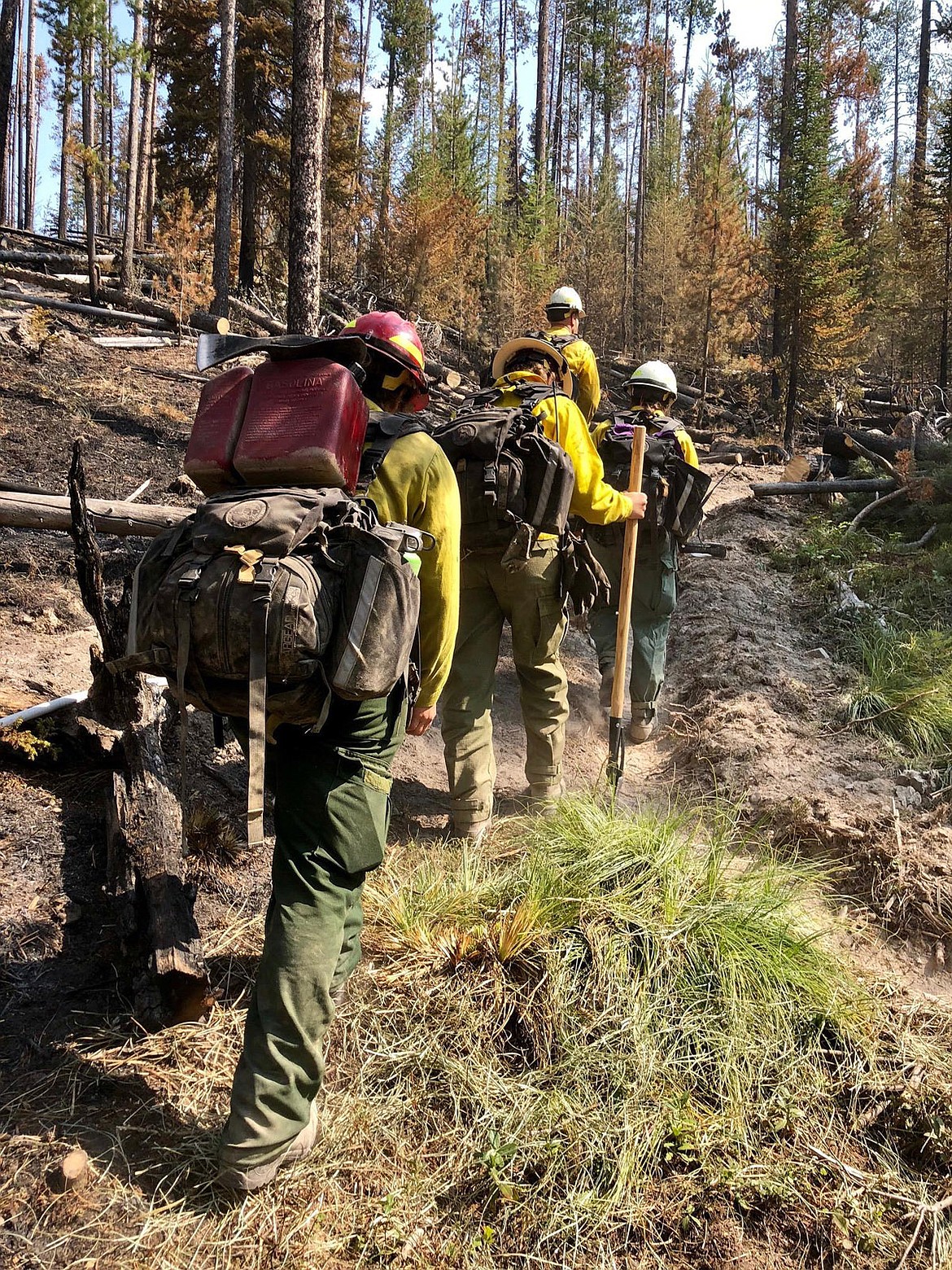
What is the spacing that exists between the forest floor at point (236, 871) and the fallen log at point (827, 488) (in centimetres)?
177

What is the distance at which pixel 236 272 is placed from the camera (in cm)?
2050

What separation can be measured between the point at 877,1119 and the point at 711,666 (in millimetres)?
4107

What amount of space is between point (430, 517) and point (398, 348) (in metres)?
0.66

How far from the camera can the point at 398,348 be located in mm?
3080

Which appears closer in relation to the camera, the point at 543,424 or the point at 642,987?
the point at 642,987

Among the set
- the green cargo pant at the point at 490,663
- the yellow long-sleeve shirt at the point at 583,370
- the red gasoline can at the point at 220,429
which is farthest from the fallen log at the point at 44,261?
the red gasoline can at the point at 220,429

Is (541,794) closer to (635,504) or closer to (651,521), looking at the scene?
(635,504)

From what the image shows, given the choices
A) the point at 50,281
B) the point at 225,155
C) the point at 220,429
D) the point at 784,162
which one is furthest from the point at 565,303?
the point at 784,162

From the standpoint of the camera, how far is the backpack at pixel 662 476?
601 centimetres

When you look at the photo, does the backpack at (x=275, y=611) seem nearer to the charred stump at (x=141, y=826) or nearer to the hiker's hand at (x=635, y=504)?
the charred stump at (x=141, y=826)

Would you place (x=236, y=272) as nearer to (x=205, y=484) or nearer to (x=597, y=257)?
(x=597, y=257)

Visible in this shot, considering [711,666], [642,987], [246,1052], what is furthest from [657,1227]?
[711,666]

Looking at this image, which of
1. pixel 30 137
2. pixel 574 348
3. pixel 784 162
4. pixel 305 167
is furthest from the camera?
pixel 30 137

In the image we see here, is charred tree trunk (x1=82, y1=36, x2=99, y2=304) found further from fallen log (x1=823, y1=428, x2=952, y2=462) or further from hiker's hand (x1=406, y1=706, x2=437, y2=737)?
hiker's hand (x1=406, y1=706, x2=437, y2=737)
